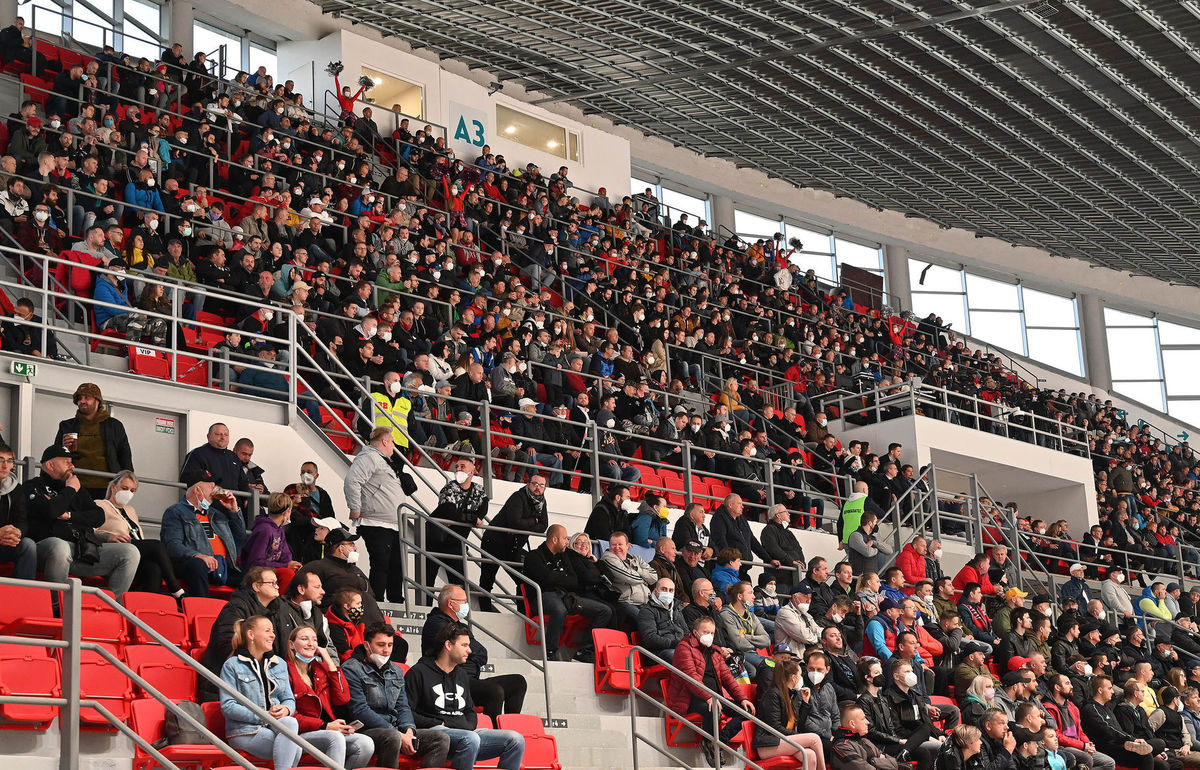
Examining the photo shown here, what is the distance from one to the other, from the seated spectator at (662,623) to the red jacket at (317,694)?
342 centimetres

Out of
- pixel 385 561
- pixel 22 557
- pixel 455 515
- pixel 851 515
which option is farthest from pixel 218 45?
pixel 22 557

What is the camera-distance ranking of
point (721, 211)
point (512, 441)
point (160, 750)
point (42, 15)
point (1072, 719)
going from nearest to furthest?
point (160, 750) → point (1072, 719) → point (512, 441) → point (42, 15) → point (721, 211)

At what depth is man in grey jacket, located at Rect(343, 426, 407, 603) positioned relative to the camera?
1103 cm

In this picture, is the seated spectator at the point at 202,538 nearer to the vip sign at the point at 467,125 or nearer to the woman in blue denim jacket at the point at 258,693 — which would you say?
the woman in blue denim jacket at the point at 258,693

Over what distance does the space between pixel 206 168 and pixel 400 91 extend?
6.93 meters

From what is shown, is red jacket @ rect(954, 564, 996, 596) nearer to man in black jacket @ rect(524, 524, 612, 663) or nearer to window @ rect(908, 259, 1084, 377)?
man in black jacket @ rect(524, 524, 612, 663)

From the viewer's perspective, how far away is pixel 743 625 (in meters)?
12.0

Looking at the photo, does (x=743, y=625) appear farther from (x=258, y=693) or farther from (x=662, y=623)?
(x=258, y=693)

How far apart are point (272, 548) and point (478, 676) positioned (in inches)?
64.1

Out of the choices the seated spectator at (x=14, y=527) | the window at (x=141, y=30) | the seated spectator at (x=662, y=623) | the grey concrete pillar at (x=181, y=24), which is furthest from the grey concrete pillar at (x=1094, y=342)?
the seated spectator at (x=14, y=527)

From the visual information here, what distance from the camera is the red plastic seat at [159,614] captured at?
27.7 ft

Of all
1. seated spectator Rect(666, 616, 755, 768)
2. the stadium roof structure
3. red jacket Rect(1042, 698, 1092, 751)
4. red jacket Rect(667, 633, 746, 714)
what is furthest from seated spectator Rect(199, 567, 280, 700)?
the stadium roof structure

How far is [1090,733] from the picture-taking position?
1348cm

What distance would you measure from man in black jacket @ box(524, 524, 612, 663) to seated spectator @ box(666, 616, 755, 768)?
0.67m
